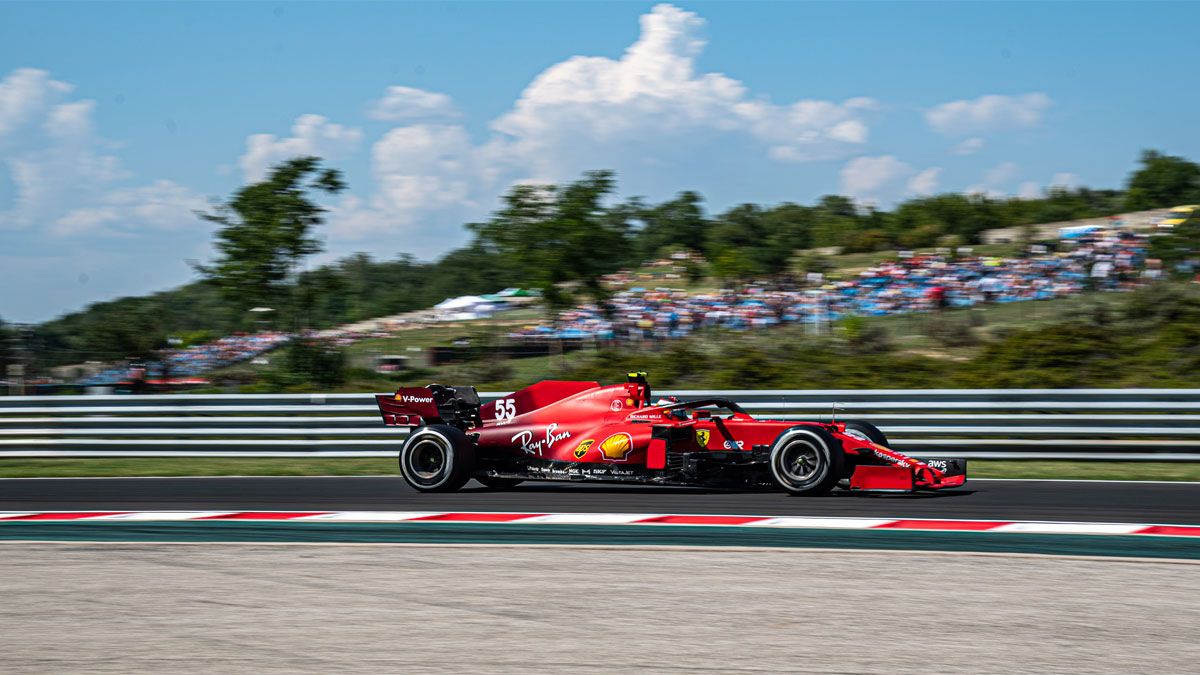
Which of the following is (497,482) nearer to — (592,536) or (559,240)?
(592,536)

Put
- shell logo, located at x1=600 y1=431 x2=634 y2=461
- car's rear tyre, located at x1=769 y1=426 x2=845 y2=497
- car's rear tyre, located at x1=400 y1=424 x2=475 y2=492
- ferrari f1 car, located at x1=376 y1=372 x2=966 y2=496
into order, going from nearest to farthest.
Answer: car's rear tyre, located at x1=769 y1=426 x2=845 y2=497
ferrari f1 car, located at x1=376 y1=372 x2=966 y2=496
shell logo, located at x1=600 y1=431 x2=634 y2=461
car's rear tyre, located at x1=400 y1=424 x2=475 y2=492

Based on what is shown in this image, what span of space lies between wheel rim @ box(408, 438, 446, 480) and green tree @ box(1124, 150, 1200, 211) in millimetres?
48197

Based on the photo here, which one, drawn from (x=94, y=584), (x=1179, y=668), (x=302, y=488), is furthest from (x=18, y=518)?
(x=1179, y=668)

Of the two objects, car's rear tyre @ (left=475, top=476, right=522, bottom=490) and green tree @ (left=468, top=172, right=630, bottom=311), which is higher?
green tree @ (left=468, top=172, right=630, bottom=311)

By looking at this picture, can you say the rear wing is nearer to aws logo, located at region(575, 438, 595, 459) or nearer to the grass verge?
aws logo, located at region(575, 438, 595, 459)

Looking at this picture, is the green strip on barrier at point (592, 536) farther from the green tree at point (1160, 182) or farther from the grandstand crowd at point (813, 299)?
the green tree at point (1160, 182)

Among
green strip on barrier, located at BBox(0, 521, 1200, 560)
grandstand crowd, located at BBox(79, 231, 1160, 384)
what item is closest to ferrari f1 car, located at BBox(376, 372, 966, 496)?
green strip on barrier, located at BBox(0, 521, 1200, 560)

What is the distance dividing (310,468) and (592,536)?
22.9 ft

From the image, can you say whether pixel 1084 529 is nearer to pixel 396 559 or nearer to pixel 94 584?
pixel 396 559

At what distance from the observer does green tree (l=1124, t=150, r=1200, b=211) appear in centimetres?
5359

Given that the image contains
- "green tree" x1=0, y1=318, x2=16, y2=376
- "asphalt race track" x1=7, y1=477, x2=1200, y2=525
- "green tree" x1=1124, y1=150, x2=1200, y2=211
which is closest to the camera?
"asphalt race track" x1=7, y1=477, x2=1200, y2=525

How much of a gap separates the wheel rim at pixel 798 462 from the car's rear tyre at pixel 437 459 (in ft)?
9.52

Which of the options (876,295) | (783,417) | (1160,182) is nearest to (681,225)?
(1160,182)

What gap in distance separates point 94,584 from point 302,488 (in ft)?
17.7
